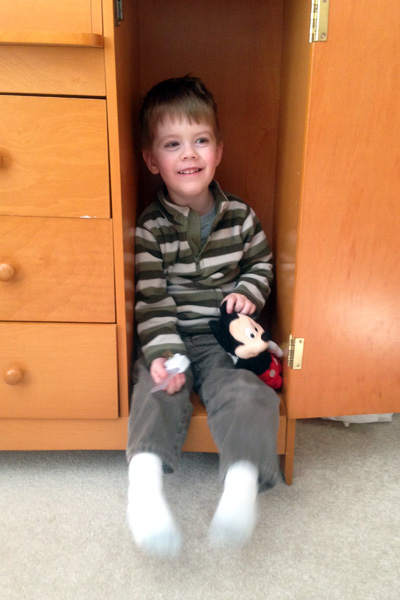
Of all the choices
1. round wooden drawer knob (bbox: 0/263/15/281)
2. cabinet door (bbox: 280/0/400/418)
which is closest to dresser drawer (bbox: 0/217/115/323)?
round wooden drawer knob (bbox: 0/263/15/281)

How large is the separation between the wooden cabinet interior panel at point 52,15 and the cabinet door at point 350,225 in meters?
0.33

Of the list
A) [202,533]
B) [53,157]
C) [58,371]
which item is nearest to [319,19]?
[53,157]

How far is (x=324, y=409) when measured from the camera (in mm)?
890

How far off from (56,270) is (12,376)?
193 mm

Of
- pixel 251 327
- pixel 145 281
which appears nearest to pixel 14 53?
pixel 145 281

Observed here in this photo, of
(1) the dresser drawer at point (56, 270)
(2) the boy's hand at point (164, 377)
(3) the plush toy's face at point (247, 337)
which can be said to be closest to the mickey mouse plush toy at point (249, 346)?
(3) the plush toy's face at point (247, 337)

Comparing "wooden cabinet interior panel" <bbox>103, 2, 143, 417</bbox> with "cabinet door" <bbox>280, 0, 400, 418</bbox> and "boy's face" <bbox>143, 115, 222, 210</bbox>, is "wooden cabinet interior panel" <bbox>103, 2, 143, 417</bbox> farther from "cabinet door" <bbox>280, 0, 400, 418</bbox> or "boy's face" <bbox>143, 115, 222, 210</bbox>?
"cabinet door" <bbox>280, 0, 400, 418</bbox>

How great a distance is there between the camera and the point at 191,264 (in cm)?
99

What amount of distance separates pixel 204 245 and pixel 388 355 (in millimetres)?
396

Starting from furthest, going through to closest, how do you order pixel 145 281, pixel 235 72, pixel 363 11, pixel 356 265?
1. pixel 235 72
2. pixel 145 281
3. pixel 356 265
4. pixel 363 11

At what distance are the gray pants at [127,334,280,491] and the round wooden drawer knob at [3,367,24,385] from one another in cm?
20

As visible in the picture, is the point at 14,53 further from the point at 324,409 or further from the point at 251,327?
the point at 324,409

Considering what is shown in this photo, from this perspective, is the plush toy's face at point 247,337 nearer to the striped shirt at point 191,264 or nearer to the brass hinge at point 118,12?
the striped shirt at point 191,264

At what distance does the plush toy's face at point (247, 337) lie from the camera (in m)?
0.87
